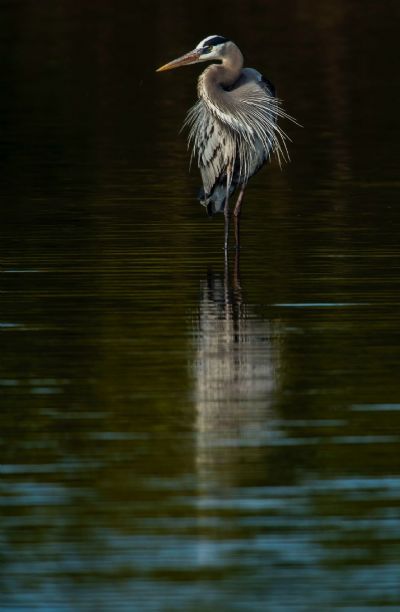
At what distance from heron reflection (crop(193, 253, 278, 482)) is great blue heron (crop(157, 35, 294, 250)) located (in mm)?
2570

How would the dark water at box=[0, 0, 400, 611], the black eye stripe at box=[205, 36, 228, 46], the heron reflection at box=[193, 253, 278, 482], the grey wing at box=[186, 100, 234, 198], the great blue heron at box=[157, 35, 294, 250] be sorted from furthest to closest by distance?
1. the black eye stripe at box=[205, 36, 228, 46]
2. the grey wing at box=[186, 100, 234, 198]
3. the great blue heron at box=[157, 35, 294, 250]
4. the heron reflection at box=[193, 253, 278, 482]
5. the dark water at box=[0, 0, 400, 611]

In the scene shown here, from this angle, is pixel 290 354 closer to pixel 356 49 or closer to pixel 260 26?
pixel 356 49

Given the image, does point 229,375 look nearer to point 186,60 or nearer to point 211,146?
point 211,146

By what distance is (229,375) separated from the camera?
1090 centimetres

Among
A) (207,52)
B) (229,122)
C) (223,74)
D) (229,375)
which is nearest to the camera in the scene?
(229,375)

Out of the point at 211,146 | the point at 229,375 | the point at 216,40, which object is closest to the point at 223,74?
the point at 216,40

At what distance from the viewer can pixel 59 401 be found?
10250 millimetres

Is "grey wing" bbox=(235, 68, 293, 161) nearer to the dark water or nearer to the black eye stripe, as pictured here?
the black eye stripe

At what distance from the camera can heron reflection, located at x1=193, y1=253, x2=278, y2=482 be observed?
9.37 meters

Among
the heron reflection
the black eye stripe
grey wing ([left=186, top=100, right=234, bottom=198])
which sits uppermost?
the black eye stripe

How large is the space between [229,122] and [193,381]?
6.04 m

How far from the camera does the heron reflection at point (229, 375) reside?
937cm

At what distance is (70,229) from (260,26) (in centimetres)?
2677

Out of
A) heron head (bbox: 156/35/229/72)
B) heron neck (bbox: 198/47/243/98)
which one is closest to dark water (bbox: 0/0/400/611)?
heron neck (bbox: 198/47/243/98)
